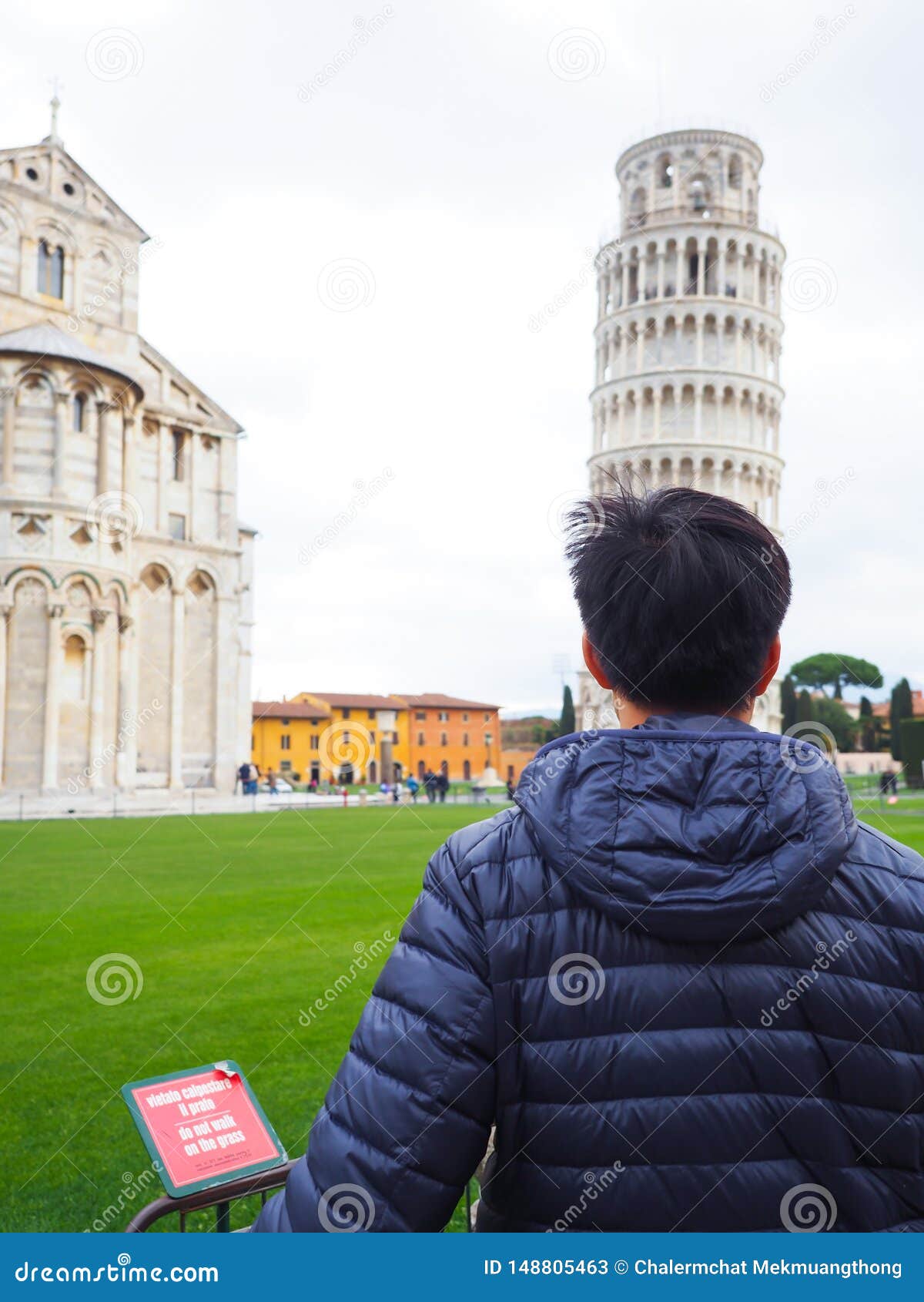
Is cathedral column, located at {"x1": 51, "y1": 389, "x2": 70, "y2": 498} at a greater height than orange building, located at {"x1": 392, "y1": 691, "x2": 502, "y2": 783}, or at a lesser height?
greater

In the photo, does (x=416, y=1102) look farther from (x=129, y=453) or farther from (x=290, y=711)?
(x=290, y=711)

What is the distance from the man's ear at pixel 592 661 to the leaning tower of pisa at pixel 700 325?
219 feet

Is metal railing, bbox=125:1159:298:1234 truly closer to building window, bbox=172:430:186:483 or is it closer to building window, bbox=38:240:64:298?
building window, bbox=38:240:64:298

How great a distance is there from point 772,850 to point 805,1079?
1.34 ft

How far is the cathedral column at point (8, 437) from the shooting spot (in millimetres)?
34719


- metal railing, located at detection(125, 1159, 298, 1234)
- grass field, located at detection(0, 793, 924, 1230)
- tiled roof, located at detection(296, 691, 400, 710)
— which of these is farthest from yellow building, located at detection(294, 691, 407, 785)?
metal railing, located at detection(125, 1159, 298, 1234)

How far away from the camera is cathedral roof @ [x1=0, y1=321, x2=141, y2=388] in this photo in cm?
3469

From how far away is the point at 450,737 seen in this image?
90.8m

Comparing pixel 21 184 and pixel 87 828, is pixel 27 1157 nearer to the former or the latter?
pixel 87 828

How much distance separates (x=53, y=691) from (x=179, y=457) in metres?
12.3

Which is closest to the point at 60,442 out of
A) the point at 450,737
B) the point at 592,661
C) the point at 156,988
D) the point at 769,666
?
the point at 156,988

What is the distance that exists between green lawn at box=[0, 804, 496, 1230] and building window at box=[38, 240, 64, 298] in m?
25.6

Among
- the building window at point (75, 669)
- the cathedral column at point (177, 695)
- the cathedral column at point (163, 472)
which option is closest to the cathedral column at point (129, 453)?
the cathedral column at point (163, 472)
